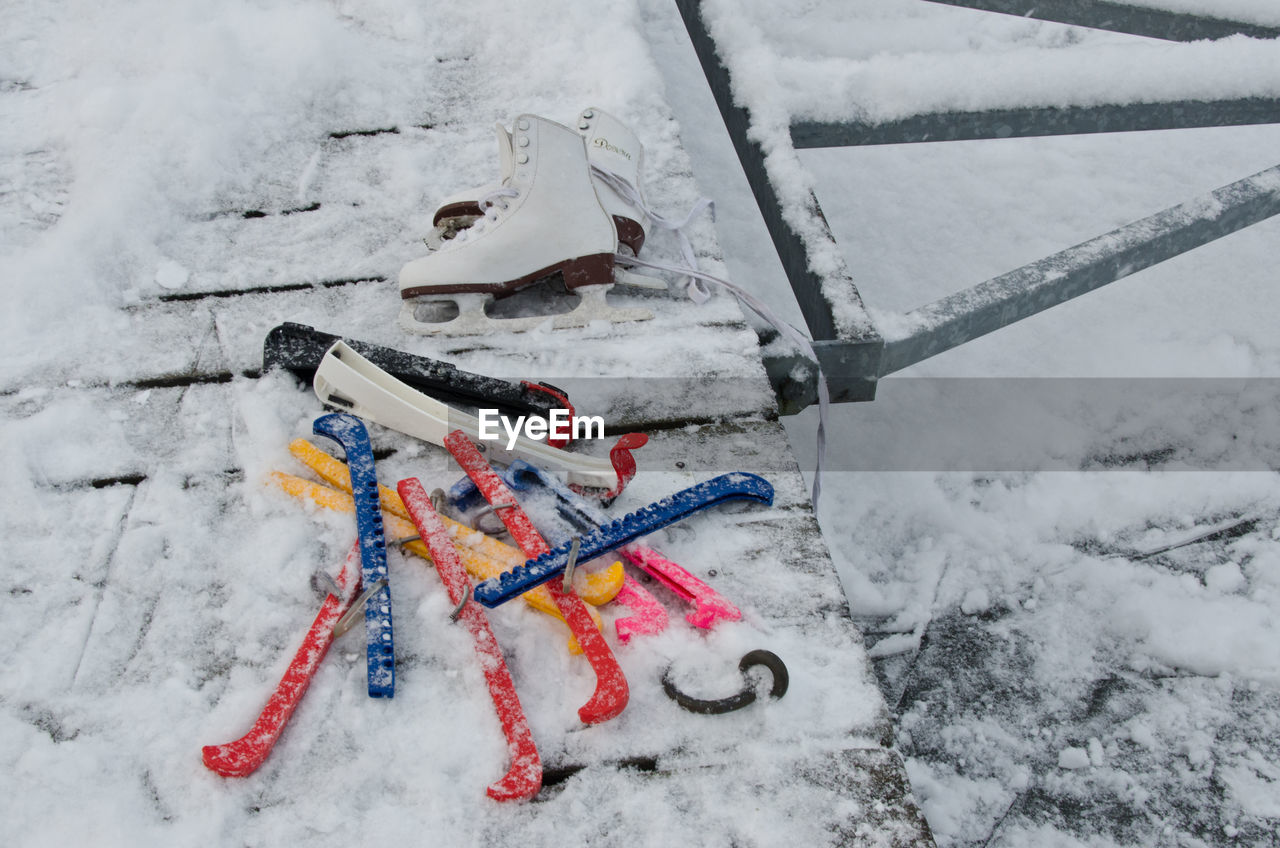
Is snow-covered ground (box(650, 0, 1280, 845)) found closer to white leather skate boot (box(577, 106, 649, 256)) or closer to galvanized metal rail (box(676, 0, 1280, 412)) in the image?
galvanized metal rail (box(676, 0, 1280, 412))

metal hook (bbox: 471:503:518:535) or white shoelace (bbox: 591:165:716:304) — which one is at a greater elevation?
white shoelace (bbox: 591:165:716:304)

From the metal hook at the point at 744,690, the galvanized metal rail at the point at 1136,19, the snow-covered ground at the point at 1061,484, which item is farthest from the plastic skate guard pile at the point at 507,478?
the galvanized metal rail at the point at 1136,19

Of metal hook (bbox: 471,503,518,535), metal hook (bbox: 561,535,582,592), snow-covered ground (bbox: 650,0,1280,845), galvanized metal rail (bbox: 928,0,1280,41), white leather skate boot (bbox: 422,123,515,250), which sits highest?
galvanized metal rail (bbox: 928,0,1280,41)

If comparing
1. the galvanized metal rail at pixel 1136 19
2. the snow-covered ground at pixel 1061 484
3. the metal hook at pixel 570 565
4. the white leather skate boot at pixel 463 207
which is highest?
the galvanized metal rail at pixel 1136 19

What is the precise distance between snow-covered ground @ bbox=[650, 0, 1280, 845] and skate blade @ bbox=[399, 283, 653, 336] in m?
0.66

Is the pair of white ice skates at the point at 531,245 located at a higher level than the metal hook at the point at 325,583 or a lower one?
higher

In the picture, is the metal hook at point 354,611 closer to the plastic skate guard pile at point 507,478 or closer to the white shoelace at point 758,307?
the plastic skate guard pile at point 507,478

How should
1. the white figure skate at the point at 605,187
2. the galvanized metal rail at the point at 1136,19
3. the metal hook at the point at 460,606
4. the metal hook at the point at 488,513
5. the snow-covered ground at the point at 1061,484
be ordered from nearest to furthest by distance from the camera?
the metal hook at the point at 460,606, the metal hook at the point at 488,513, the snow-covered ground at the point at 1061,484, the white figure skate at the point at 605,187, the galvanized metal rail at the point at 1136,19

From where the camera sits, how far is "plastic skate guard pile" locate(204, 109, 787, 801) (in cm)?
123

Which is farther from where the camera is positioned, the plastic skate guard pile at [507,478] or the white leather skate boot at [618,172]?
the white leather skate boot at [618,172]

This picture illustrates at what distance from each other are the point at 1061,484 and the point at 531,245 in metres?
1.54

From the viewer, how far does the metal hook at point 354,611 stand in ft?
4.13

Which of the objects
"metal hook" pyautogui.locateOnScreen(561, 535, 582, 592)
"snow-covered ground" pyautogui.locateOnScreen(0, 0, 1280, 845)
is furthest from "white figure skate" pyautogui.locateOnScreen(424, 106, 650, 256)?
"metal hook" pyautogui.locateOnScreen(561, 535, 582, 592)

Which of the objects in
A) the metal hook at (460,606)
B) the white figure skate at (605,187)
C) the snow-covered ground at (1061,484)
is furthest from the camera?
the white figure skate at (605,187)
